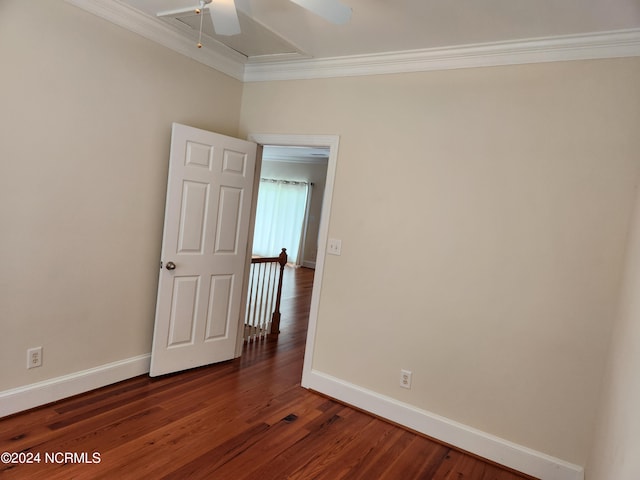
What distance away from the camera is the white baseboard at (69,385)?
250cm

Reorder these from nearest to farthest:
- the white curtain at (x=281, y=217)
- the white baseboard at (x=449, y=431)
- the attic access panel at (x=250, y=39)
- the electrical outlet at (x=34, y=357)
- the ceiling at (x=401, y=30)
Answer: the ceiling at (x=401, y=30) → the white baseboard at (x=449, y=431) → the electrical outlet at (x=34, y=357) → the attic access panel at (x=250, y=39) → the white curtain at (x=281, y=217)

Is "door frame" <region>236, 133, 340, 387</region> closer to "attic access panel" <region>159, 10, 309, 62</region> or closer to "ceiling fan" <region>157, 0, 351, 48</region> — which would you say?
"attic access panel" <region>159, 10, 309, 62</region>

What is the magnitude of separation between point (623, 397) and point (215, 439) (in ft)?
6.87

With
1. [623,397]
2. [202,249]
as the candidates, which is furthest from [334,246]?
[623,397]

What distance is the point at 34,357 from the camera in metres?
2.59

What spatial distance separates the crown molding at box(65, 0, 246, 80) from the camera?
8.62 feet

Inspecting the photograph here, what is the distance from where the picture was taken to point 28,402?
256cm

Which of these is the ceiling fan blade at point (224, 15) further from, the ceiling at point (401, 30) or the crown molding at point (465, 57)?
the crown molding at point (465, 57)

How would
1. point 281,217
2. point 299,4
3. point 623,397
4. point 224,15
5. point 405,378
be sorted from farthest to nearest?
point 281,217, point 405,378, point 224,15, point 299,4, point 623,397

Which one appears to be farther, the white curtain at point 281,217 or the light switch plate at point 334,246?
the white curtain at point 281,217

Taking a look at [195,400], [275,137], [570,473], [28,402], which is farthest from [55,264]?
[570,473]

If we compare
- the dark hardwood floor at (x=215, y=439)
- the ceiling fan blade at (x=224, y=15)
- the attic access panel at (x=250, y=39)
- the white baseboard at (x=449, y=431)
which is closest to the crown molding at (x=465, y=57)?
the attic access panel at (x=250, y=39)

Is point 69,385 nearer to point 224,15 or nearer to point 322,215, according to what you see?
point 322,215

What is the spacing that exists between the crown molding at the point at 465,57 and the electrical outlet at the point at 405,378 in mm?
2107
